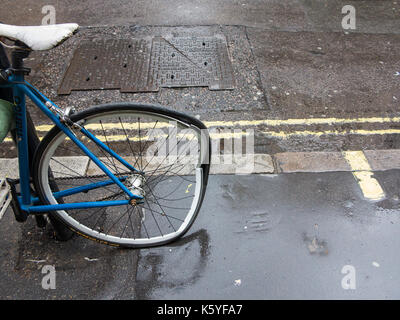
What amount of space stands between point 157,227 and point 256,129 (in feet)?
5.70

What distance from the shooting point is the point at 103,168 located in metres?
2.50

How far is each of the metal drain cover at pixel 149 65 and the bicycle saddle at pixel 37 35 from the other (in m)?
2.44

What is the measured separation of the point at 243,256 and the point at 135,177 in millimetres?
1108

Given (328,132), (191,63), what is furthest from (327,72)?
(191,63)

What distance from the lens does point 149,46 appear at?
18.1 feet

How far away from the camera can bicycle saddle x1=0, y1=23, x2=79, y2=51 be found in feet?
6.94

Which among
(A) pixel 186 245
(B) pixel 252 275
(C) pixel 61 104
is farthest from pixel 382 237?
(C) pixel 61 104

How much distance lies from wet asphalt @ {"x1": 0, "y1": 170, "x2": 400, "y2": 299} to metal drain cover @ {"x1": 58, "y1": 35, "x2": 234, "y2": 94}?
197cm
